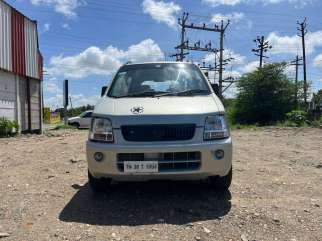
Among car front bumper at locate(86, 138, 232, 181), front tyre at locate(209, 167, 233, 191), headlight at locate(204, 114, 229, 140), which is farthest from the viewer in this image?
front tyre at locate(209, 167, 233, 191)

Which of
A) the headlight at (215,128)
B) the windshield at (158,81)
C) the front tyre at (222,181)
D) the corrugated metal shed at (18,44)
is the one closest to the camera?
the headlight at (215,128)

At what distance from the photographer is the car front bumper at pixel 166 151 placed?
14.1 feet

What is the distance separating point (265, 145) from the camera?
10578mm

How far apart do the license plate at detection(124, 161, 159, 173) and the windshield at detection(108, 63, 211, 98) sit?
3.97ft

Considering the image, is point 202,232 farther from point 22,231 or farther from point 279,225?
point 22,231

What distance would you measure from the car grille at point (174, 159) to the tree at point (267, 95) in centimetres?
1996

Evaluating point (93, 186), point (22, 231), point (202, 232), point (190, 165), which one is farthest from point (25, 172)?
point (202, 232)

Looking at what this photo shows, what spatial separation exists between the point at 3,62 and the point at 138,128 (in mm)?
11687

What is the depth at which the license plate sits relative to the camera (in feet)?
14.1

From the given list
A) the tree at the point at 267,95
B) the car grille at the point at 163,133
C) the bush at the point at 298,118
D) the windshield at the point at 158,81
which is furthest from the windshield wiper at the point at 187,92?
the tree at the point at 267,95

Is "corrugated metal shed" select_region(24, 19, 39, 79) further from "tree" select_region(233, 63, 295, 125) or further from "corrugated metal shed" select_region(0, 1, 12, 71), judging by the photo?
"tree" select_region(233, 63, 295, 125)

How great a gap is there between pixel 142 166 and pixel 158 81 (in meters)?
1.74

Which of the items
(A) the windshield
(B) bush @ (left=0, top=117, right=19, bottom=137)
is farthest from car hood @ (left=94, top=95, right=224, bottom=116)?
(B) bush @ (left=0, top=117, right=19, bottom=137)

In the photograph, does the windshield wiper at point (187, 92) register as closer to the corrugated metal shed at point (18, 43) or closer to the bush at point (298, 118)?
the corrugated metal shed at point (18, 43)
